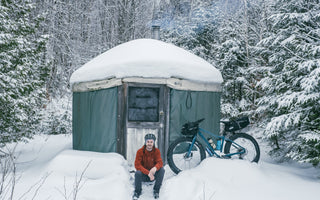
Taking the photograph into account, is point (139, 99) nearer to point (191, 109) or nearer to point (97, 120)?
point (97, 120)

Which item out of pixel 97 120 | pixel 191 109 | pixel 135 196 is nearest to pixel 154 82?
pixel 191 109

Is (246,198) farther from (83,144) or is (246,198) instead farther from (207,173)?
(83,144)

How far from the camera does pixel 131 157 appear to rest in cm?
518

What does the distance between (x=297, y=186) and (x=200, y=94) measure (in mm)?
2489

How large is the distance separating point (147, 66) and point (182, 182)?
2.34 metres

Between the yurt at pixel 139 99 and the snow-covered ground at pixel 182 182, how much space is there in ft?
1.68

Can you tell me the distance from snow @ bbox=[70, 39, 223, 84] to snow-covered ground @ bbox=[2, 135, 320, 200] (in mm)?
1622

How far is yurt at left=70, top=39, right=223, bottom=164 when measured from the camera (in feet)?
16.9

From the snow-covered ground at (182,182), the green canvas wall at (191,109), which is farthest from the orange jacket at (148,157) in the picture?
the green canvas wall at (191,109)

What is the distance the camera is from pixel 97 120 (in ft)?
17.6

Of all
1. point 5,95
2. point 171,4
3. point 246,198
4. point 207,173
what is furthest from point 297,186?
point 171,4

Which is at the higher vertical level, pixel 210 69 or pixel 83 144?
pixel 210 69

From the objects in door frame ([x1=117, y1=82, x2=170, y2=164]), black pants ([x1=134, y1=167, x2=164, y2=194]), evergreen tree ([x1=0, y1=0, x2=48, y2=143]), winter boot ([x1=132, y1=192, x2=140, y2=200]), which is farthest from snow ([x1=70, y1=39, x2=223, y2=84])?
winter boot ([x1=132, y1=192, x2=140, y2=200])

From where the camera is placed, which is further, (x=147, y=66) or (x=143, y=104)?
(x=143, y=104)
